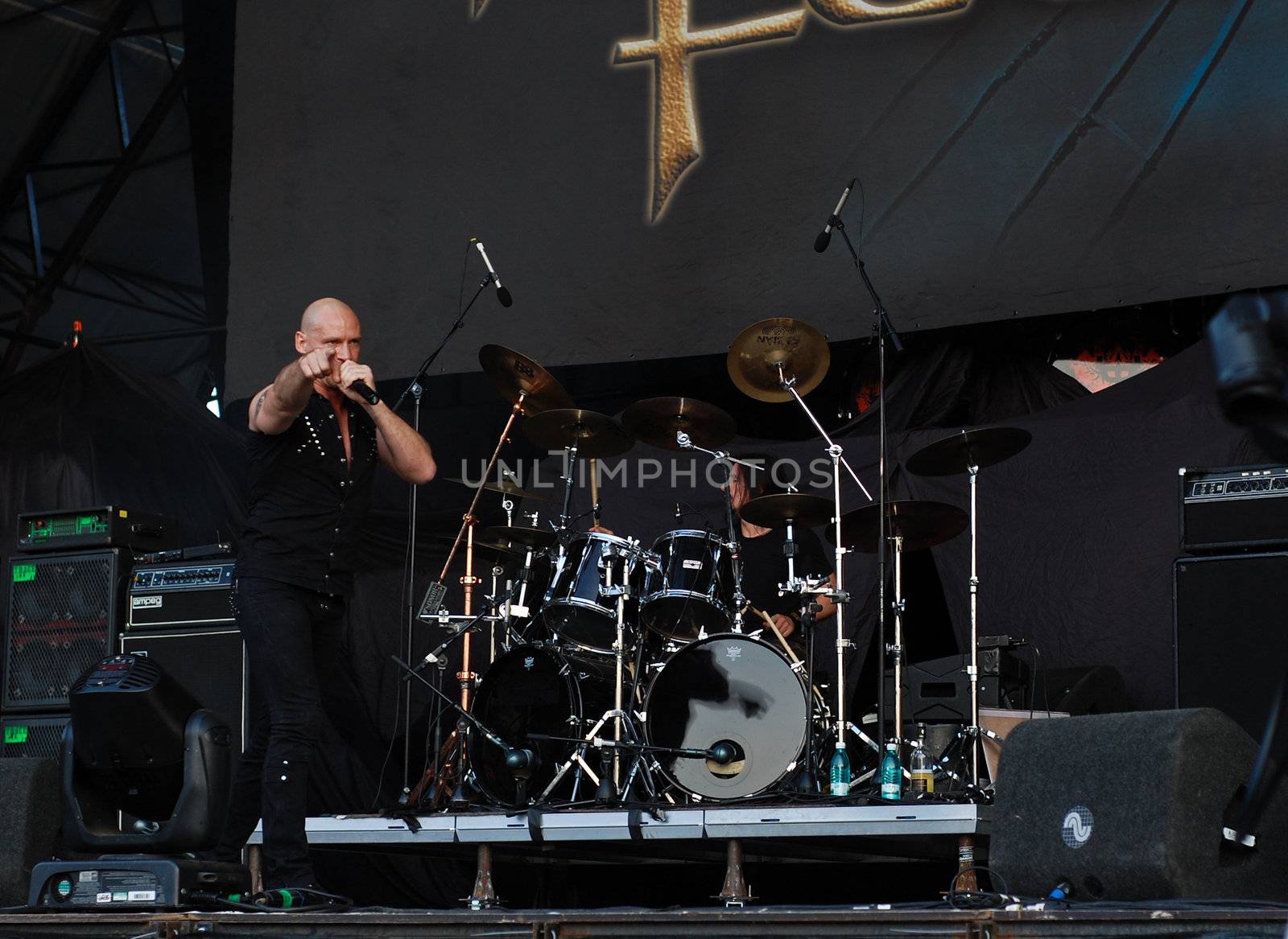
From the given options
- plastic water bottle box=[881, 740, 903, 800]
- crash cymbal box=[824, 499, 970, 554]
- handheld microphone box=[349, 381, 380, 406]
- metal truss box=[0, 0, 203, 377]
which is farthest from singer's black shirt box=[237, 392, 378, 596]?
metal truss box=[0, 0, 203, 377]

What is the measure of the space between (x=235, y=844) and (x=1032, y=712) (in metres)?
2.67

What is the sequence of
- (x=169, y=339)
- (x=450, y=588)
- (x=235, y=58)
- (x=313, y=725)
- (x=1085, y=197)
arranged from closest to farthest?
1. (x=313, y=725)
2. (x=1085, y=197)
3. (x=450, y=588)
4. (x=235, y=58)
5. (x=169, y=339)

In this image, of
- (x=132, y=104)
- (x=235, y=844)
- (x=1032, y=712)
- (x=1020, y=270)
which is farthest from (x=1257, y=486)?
(x=132, y=104)

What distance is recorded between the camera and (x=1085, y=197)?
5.67 m

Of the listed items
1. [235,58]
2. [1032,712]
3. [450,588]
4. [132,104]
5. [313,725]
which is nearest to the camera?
[313,725]

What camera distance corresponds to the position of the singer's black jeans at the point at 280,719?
3918 millimetres

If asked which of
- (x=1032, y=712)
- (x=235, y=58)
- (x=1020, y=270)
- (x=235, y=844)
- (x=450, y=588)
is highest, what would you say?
(x=235, y=58)

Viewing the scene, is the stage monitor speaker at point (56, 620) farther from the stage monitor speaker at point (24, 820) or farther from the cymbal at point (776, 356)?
the cymbal at point (776, 356)

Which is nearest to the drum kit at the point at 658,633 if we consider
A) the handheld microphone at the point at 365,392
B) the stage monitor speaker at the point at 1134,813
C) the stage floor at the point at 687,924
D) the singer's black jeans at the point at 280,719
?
the singer's black jeans at the point at 280,719

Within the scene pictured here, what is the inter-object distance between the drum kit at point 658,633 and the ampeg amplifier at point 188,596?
825mm

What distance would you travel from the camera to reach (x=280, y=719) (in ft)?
13.1

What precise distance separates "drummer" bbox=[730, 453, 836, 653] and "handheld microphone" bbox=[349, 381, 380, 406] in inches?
75.8

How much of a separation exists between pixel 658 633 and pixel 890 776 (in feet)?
3.97

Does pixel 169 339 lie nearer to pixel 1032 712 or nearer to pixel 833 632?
pixel 833 632
